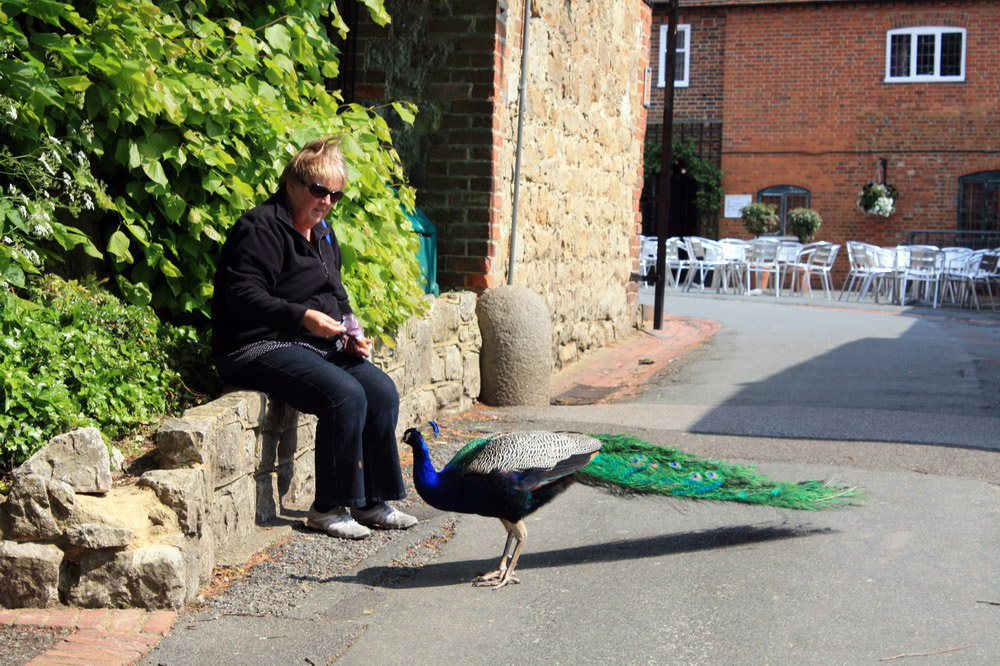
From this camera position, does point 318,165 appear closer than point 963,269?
Yes

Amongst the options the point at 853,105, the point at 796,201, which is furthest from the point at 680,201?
the point at 853,105

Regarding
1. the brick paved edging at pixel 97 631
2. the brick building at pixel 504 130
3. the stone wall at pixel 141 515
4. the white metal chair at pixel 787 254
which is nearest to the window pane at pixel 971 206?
the white metal chair at pixel 787 254

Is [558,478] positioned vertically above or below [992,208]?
below

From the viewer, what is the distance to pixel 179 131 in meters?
5.52

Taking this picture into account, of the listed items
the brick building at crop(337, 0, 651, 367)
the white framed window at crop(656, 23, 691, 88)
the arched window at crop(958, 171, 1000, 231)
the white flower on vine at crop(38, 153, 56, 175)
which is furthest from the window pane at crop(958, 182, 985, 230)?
the white flower on vine at crop(38, 153, 56, 175)

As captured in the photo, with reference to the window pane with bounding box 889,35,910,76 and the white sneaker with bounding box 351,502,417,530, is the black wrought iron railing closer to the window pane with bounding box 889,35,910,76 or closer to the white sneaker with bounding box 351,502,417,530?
the window pane with bounding box 889,35,910,76

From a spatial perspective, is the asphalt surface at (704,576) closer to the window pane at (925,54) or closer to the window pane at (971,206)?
the window pane at (971,206)

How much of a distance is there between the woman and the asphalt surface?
26 cm

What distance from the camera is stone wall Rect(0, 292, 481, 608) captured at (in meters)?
3.90

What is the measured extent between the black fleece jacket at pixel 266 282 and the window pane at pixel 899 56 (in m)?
25.5

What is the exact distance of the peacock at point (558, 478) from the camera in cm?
440

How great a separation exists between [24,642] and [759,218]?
24.8m

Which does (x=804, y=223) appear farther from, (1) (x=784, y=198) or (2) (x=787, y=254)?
(2) (x=787, y=254)

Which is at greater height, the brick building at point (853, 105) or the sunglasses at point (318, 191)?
the brick building at point (853, 105)
